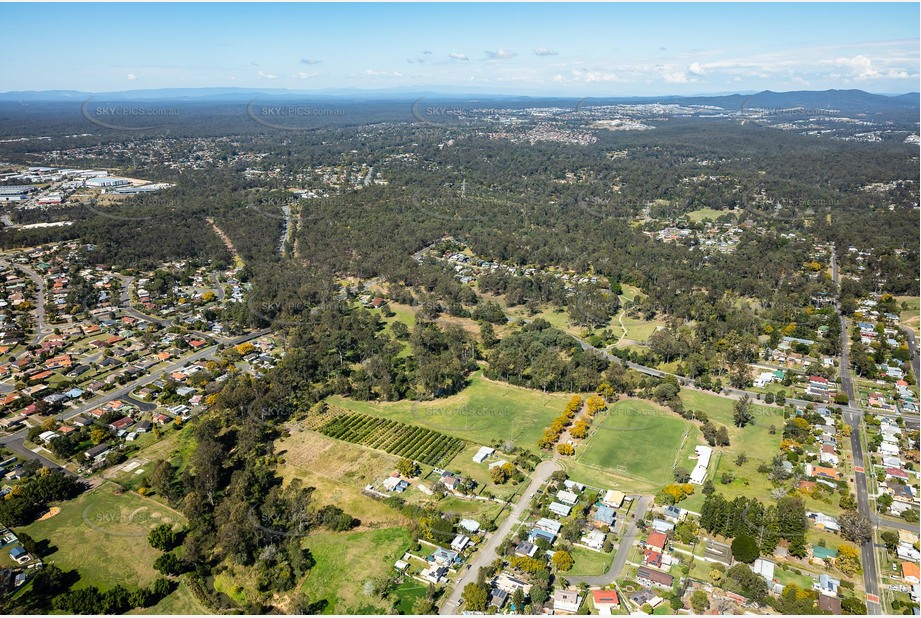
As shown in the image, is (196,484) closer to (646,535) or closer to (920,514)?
(646,535)

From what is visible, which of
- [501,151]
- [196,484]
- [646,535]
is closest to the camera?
[646,535]

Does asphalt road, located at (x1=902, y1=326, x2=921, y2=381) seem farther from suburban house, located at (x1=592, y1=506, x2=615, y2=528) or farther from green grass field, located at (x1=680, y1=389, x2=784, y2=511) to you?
suburban house, located at (x1=592, y1=506, x2=615, y2=528)

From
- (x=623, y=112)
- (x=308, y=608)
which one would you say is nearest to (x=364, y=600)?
(x=308, y=608)

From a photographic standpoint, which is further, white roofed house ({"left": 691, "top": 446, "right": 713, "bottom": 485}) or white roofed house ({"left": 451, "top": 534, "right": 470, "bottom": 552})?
white roofed house ({"left": 691, "top": 446, "right": 713, "bottom": 485})

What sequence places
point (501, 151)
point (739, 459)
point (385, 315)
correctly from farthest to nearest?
point (501, 151), point (385, 315), point (739, 459)

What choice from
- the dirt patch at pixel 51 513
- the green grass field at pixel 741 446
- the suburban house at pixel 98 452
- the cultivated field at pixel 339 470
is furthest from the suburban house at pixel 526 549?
the suburban house at pixel 98 452

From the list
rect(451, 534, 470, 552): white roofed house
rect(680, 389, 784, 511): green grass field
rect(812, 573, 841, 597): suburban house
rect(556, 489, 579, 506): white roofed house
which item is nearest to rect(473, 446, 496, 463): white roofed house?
rect(556, 489, 579, 506): white roofed house
